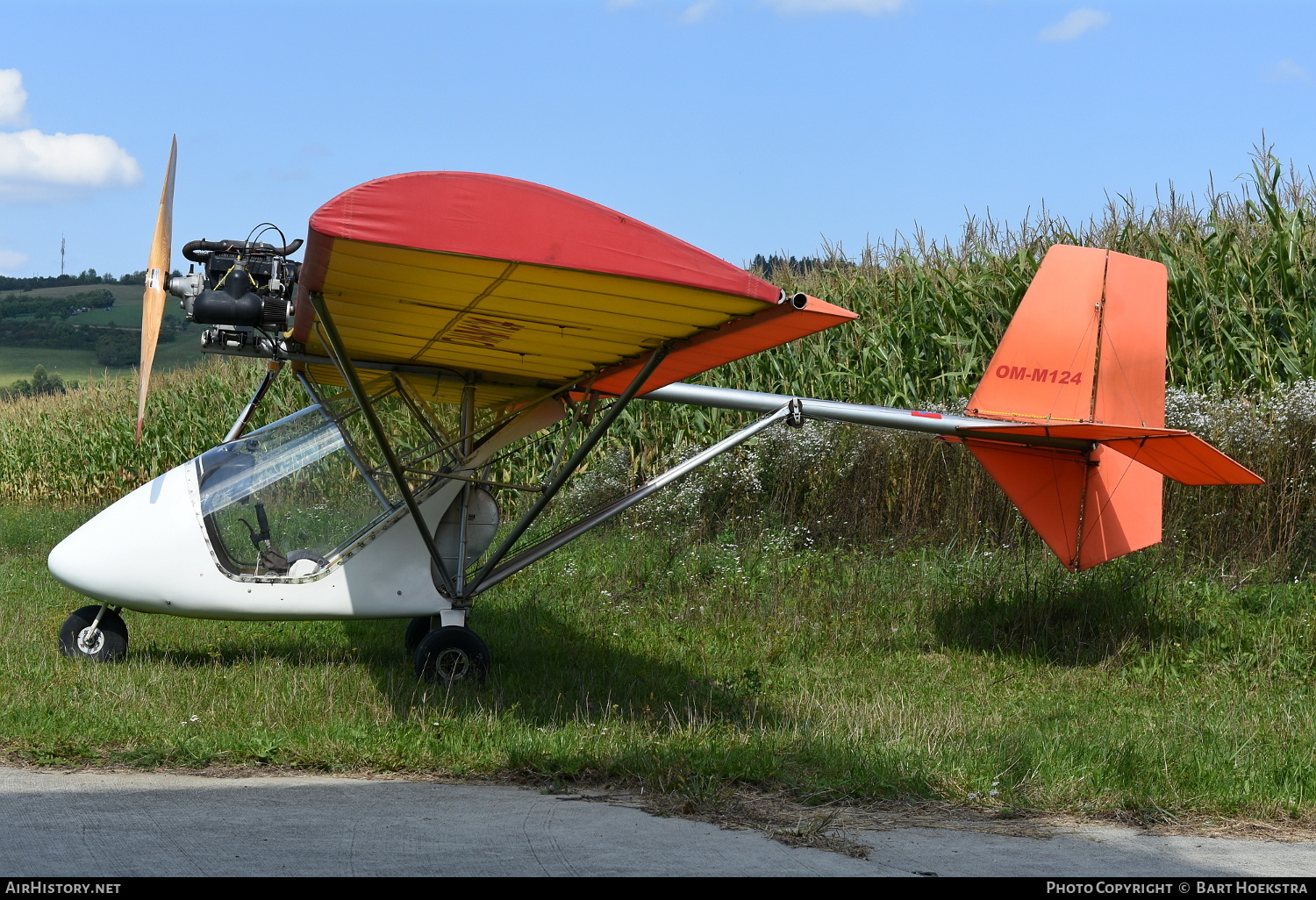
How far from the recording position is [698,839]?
370 cm

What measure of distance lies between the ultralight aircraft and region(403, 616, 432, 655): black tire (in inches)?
0.8

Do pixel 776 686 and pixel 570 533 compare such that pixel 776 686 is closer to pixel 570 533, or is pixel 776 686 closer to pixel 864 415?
pixel 570 533

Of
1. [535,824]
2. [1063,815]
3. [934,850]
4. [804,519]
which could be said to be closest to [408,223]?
[535,824]

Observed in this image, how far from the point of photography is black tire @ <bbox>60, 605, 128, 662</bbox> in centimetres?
648

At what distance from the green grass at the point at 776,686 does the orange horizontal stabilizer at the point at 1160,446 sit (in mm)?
1381

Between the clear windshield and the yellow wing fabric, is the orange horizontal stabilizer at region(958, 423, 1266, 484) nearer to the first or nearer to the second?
the yellow wing fabric

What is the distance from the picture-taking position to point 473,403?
6.52 metres

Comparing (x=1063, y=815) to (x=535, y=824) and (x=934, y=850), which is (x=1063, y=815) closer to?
(x=934, y=850)

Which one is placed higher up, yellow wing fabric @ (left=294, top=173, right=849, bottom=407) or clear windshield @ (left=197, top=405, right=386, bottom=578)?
yellow wing fabric @ (left=294, top=173, right=849, bottom=407)

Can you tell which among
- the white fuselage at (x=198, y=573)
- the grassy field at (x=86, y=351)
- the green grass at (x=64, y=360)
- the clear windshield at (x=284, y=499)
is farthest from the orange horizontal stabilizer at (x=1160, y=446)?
the green grass at (x=64, y=360)

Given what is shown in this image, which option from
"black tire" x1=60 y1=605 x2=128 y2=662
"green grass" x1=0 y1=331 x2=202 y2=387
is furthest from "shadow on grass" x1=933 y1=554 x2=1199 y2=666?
"green grass" x1=0 y1=331 x2=202 y2=387

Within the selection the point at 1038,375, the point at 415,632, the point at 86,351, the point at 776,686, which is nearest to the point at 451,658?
the point at 415,632

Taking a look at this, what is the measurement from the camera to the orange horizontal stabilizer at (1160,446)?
6.36 m

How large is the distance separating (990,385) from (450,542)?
4153 millimetres
